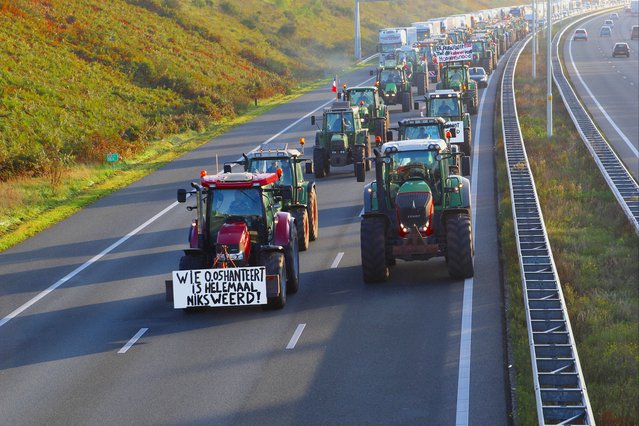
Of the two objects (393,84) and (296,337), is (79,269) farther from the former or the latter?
(393,84)

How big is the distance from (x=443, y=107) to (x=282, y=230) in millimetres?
21109

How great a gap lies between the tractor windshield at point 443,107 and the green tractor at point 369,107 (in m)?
2.08

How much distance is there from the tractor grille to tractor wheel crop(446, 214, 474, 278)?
505 mm

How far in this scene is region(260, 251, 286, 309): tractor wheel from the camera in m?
18.7

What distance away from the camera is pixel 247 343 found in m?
17.4

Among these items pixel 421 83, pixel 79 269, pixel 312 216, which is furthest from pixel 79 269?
pixel 421 83

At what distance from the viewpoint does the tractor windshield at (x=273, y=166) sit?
82.2ft

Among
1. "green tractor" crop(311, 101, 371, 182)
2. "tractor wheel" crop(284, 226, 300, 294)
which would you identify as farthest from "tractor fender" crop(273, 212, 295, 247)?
"green tractor" crop(311, 101, 371, 182)

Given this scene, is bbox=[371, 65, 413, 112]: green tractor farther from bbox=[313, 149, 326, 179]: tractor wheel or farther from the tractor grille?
the tractor grille

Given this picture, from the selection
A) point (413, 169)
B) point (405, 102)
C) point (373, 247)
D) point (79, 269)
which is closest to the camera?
point (373, 247)

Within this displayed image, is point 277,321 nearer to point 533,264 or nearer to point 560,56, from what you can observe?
point 533,264

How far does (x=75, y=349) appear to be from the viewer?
17469mm

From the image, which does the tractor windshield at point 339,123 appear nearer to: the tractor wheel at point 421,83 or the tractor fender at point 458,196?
the tractor fender at point 458,196

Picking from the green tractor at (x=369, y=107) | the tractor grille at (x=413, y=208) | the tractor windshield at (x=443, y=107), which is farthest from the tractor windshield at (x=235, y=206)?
the green tractor at (x=369, y=107)
